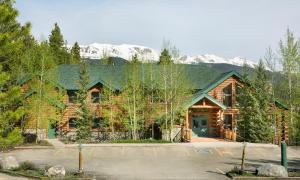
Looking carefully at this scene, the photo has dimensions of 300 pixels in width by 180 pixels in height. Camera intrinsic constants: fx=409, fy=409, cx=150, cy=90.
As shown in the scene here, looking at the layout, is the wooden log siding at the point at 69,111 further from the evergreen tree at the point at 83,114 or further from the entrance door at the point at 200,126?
the entrance door at the point at 200,126

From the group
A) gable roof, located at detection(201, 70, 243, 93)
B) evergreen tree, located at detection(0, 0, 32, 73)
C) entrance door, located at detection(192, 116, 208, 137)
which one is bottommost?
entrance door, located at detection(192, 116, 208, 137)

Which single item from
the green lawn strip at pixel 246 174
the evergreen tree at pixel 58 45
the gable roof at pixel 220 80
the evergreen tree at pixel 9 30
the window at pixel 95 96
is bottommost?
the green lawn strip at pixel 246 174

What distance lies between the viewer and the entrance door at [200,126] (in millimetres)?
41531

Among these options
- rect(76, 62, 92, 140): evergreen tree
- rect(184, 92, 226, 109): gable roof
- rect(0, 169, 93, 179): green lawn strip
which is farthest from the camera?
rect(76, 62, 92, 140): evergreen tree

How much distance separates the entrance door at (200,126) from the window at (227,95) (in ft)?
8.75

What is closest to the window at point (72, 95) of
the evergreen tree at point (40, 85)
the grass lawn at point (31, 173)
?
the evergreen tree at point (40, 85)

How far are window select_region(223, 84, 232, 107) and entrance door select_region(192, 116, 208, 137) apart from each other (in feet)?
8.75

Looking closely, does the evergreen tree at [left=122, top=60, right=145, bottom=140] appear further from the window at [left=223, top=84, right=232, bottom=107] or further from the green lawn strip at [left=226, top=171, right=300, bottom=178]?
the green lawn strip at [left=226, top=171, right=300, bottom=178]

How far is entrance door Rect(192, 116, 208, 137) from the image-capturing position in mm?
41531

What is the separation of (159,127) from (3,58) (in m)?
16.5

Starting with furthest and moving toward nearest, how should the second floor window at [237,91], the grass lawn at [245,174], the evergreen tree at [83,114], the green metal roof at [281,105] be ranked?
the second floor window at [237,91]
the green metal roof at [281,105]
the evergreen tree at [83,114]
the grass lawn at [245,174]

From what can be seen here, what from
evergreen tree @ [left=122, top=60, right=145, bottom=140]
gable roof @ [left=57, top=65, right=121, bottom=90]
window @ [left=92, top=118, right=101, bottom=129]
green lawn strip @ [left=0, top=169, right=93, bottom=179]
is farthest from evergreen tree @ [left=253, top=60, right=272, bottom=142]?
green lawn strip @ [left=0, top=169, right=93, bottom=179]

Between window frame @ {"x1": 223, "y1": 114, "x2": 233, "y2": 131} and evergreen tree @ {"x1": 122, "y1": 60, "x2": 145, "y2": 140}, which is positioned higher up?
evergreen tree @ {"x1": 122, "y1": 60, "x2": 145, "y2": 140}

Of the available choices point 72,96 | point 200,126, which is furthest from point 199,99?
point 72,96
